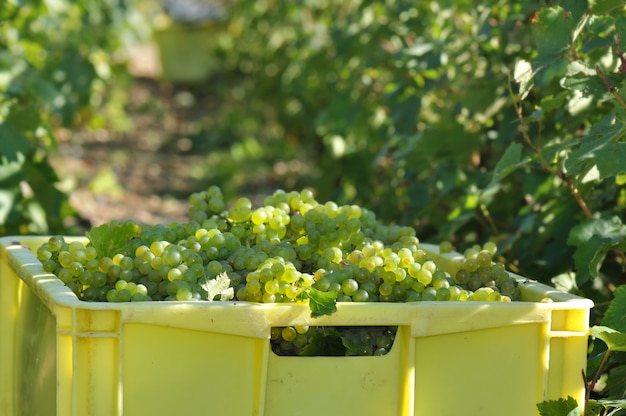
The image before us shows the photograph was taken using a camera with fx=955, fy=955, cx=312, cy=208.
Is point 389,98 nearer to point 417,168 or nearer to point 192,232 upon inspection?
point 417,168

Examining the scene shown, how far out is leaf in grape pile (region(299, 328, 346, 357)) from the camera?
5.38 feet

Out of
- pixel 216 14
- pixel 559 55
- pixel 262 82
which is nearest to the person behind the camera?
pixel 559 55

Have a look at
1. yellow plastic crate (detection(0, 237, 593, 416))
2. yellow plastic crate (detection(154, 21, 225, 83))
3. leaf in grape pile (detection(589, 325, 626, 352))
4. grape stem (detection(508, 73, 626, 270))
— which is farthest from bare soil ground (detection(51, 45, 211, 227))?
leaf in grape pile (detection(589, 325, 626, 352))

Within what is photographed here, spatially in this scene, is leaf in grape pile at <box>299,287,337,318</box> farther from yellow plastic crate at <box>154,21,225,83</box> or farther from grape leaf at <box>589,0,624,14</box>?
yellow plastic crate at <box>154,21,225,83</box>

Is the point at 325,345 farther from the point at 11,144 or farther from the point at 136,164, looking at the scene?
the point at 136,164

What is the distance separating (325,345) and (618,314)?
0.58 meters

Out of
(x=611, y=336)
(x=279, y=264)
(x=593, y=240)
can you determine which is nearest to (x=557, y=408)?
(x=611, y=336)

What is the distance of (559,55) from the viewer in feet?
6.75

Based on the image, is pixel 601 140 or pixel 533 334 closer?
pixel 533 334

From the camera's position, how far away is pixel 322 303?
1.56 m

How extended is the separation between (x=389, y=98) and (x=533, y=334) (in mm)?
1926

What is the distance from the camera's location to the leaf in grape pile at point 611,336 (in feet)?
5.51

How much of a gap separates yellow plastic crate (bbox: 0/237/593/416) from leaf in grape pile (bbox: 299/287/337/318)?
0.02 m

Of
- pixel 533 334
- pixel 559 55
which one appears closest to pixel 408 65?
pixel 559 55
